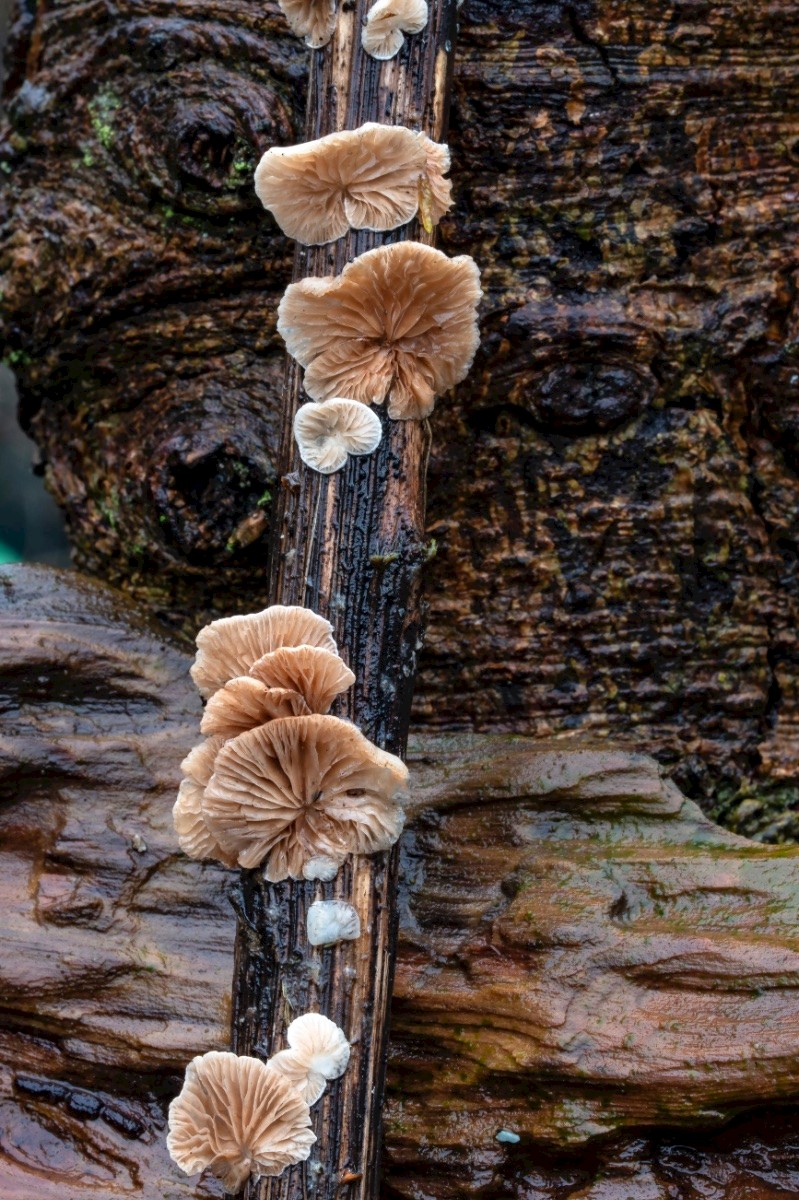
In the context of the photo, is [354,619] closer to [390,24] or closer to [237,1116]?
[237,1116]

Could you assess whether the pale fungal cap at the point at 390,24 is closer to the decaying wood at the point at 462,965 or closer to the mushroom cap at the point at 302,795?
the mushroom cap at the point at 302,795

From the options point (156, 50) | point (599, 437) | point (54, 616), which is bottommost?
point (54, 616)

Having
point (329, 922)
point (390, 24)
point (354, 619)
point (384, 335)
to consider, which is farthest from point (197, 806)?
point (390, 24)

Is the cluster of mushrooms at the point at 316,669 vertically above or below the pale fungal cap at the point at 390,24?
below

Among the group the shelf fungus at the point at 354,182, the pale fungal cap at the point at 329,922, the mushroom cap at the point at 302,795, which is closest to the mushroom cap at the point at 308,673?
the mushroom cap at the point at 302,795

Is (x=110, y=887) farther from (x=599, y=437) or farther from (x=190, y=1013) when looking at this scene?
(x=599, y=437)

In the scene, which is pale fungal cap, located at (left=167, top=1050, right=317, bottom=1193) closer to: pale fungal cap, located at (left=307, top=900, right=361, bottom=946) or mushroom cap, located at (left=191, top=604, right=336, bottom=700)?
pale fungal cap, located at (left=307, top=900, right=361, bottom=946)

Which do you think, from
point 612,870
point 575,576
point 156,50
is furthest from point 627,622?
point 156,50
